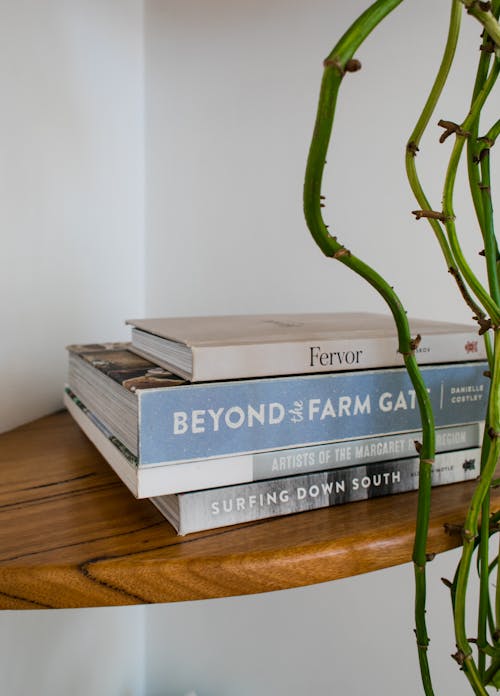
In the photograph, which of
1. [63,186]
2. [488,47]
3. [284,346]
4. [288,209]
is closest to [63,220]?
[63,186]

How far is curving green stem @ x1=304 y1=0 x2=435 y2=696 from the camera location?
0.29 meters

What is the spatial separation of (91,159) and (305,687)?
2.87 ft

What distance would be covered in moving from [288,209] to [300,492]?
0.57 m

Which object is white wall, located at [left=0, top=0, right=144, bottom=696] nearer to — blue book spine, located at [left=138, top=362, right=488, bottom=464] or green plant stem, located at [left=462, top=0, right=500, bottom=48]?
blue book spine, located at [left=138, top=362, right=488, bottom=464]

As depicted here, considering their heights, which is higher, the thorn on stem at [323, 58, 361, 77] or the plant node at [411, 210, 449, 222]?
the thorn on stem at [323, 58, 361, 77]

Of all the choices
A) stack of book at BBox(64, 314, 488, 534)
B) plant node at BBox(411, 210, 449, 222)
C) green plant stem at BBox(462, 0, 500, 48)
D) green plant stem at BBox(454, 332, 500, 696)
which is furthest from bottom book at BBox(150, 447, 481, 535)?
green plant stem at BBox(462, 0, 500, 48)

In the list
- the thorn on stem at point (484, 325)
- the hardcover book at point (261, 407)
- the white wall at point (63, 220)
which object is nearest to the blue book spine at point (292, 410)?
the hardcover book at point (261, 407)

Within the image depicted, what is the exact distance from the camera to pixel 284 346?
0.47m

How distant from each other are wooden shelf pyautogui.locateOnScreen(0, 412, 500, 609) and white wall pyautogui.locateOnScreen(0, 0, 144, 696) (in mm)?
316

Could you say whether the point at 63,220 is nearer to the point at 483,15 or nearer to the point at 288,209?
the point at 288,209

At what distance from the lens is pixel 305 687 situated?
1.00 metres

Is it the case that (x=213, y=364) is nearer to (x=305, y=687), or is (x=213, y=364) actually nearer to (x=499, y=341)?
(x=499, y=341)

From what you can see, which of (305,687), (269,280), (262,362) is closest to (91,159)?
(269,280)

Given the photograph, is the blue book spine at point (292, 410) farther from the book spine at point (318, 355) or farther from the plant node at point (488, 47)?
the plant node at point (488, 47)
